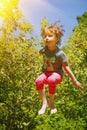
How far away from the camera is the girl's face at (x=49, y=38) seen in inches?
189

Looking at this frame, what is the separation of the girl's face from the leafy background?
48.0ft

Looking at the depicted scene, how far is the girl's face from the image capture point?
4.81 m

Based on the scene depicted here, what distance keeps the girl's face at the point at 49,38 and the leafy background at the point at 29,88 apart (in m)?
14.6

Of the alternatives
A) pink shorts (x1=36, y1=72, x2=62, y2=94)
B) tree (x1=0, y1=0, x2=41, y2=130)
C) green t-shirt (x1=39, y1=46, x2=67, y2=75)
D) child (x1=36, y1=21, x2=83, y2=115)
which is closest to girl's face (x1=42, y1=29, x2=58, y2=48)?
child (x1=36, y1=21, x2=83, y2=115)

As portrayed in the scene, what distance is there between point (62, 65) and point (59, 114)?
19.0 m

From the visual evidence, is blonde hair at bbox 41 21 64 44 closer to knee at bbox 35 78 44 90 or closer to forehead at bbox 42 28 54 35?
forehead at bbox 42 28 54 35

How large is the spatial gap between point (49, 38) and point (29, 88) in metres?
18.1

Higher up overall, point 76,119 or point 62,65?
point 62,65

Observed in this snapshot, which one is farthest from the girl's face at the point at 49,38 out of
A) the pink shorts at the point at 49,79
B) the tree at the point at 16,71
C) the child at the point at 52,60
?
the tree at the point at 16,71

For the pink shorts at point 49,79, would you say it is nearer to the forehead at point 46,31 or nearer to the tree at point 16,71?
the forehead at point 46,31

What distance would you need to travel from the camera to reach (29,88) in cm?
2283

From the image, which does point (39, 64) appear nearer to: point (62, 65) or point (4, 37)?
point (4, 37)

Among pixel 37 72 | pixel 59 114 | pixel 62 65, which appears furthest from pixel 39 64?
pixel 62 65

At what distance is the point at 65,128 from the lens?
77.4 feet
